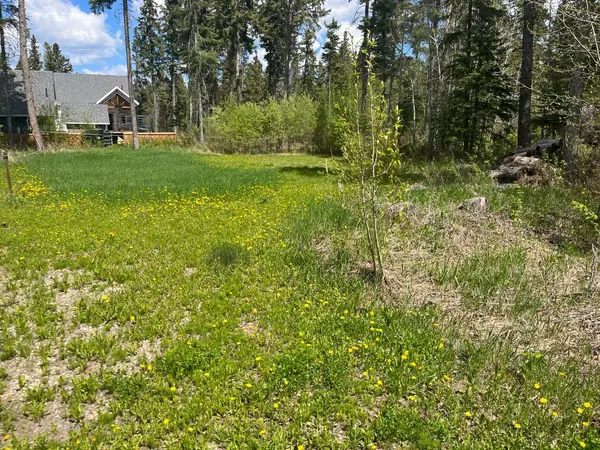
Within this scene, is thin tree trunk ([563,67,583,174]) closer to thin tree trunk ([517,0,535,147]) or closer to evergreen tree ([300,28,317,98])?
thin tree trunk ([517,0,535,147])

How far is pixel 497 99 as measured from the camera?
16.3m

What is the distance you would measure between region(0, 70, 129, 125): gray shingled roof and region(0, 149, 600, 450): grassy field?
1234 inches

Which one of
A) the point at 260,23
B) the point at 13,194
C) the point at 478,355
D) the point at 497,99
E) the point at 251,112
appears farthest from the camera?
the point at 260,23

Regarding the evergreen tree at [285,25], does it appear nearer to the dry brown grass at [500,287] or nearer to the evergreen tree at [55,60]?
the dry brown grass at [500,287]

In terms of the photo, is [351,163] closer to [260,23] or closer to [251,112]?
[251,112]

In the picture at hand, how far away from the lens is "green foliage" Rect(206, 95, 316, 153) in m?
28.0

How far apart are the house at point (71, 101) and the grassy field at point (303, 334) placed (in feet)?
88.3

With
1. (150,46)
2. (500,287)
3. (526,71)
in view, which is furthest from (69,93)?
(500,287)

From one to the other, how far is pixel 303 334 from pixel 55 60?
8035 centimetres

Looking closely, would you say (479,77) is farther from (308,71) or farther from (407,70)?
(308,71)

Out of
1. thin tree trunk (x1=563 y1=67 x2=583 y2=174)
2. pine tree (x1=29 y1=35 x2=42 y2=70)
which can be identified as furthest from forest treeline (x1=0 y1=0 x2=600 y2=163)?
pine tree (x1=29 y1=35 x2=42 y2=70)

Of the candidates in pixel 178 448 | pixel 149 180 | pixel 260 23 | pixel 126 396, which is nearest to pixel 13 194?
pixel 149 180

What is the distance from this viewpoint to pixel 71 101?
3538 centimetres

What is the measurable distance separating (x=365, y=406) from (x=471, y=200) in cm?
515
